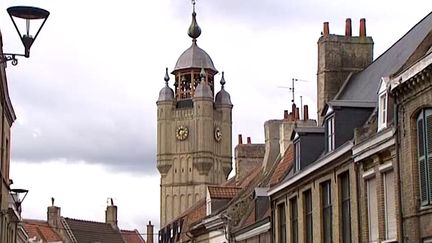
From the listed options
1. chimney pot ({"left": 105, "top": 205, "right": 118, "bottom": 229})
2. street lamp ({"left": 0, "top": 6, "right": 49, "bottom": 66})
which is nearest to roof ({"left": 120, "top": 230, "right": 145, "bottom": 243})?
chimney pot ({"left": 105, "top": 205, "right": 118, "bottom": 229})

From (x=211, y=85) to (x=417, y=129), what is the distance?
549ft

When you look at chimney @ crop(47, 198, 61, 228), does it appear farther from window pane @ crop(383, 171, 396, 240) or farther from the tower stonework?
window pane @ crop(383, 171, 396, 240)

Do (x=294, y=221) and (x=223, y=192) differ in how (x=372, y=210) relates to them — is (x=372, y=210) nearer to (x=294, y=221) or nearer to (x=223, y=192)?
(x=294, y=221)

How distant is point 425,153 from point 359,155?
4.35 m

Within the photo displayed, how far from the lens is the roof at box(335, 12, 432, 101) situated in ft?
99.6

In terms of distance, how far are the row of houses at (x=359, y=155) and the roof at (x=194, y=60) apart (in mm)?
137808

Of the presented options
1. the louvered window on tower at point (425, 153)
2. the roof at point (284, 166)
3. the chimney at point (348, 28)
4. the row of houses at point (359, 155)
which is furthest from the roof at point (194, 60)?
the louvered window on tower at point (425, 153)

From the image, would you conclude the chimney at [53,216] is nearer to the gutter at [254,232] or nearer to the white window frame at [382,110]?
the gutter at [254,232]

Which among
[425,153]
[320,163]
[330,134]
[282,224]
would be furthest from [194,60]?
[425,153]

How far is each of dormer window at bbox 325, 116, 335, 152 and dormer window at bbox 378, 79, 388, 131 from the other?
4.18 meters

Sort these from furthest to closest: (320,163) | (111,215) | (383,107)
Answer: (111,215) → (320,163) → (383,107)

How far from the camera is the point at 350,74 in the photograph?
36.8m

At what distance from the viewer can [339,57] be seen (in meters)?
37.2

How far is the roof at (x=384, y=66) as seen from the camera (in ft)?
99.6
